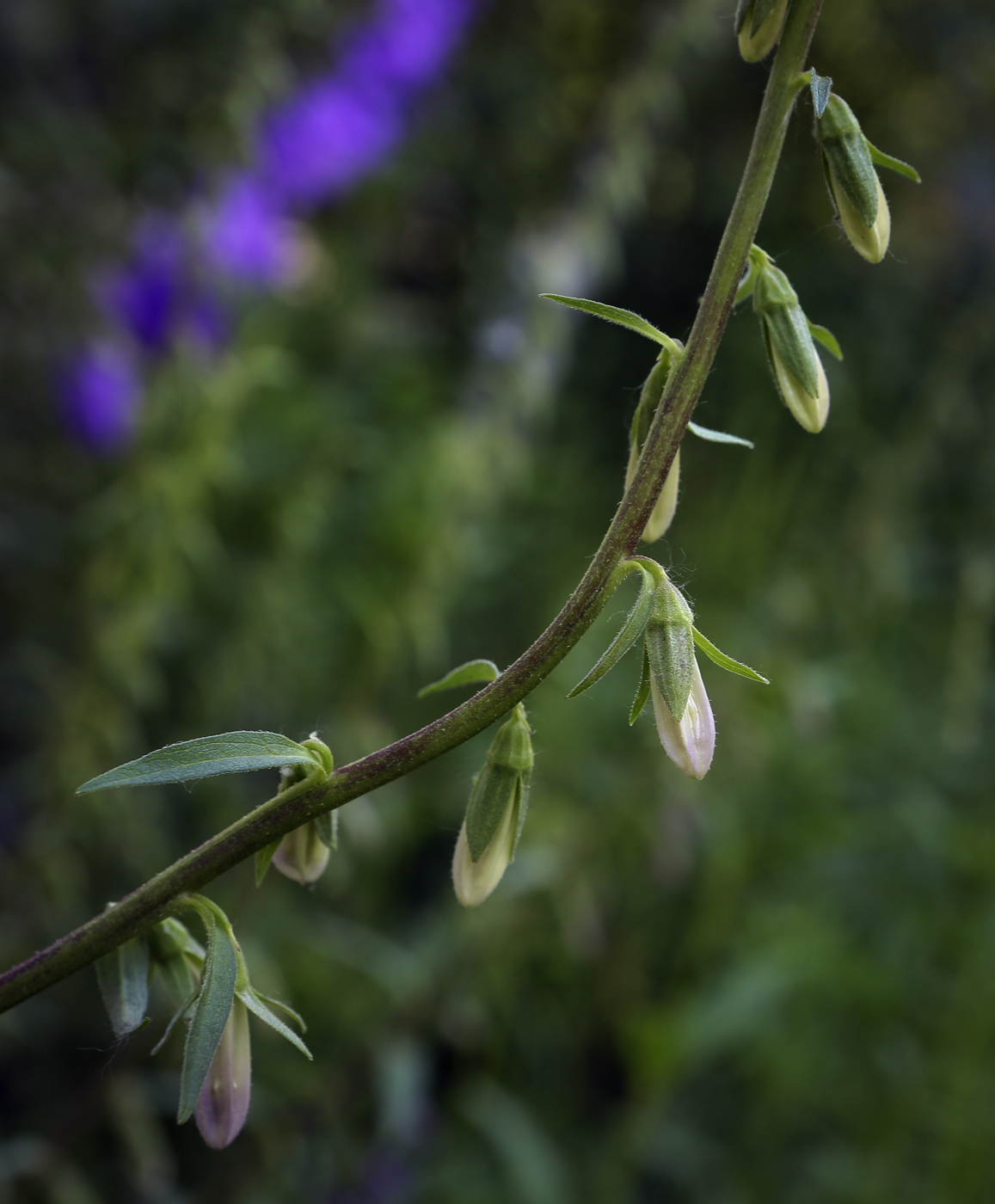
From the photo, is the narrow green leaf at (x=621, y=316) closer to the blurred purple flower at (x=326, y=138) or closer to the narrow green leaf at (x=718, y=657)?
the narrow green leaf at (x=718, y=657)

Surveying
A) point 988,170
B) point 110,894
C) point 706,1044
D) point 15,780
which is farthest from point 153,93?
point 988,170

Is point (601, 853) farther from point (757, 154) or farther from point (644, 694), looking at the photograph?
point (757, 154)

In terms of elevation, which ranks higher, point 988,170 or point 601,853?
point 988,170

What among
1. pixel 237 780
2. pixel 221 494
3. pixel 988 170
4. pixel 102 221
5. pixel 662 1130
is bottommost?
pixel 662 1130

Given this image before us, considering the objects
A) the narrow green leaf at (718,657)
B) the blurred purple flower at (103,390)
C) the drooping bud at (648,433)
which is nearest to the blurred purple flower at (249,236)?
the blurred purple flower at (103,390)

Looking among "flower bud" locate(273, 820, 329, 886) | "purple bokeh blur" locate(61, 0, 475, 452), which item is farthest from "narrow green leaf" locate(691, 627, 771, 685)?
"purple bokeh blur" locate(61, 0, 475, 452)

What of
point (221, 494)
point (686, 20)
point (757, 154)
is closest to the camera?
point (757, 154)

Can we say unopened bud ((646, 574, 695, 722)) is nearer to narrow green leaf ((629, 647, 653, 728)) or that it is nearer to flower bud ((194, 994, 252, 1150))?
narrow green leaf ((629, 647, 653, 728))

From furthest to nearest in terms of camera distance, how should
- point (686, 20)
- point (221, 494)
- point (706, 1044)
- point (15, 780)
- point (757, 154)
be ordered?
1. point (221, 494)
2. point (15, 780)
3. point (686, 20)
4. point (706, 1044)
5. point (757, 154)
